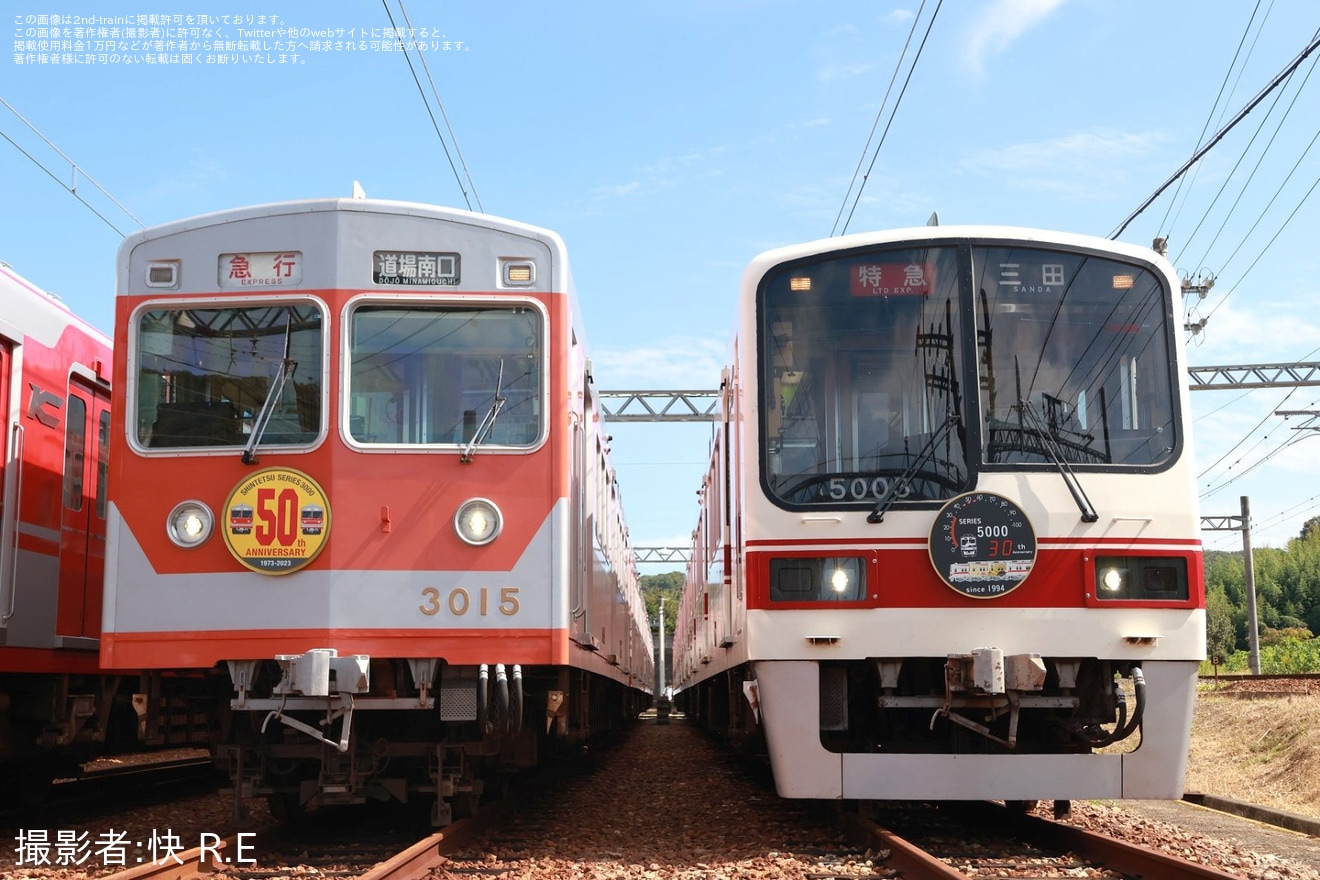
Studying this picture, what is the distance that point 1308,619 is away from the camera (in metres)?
79.7

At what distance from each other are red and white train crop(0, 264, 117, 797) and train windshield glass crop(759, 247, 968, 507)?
4.76 m

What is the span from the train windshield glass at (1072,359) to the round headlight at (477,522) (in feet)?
8.44

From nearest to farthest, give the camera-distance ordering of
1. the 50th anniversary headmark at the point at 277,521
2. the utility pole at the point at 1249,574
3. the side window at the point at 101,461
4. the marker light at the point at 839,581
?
the 50th anniversary headmark at the point at 277,521 → the marker light at the point at 839,581 → the side window at the point at 101,461 → the utility pole at the point at 1249,574

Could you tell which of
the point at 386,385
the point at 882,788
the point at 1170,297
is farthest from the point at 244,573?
the point at 1170,297

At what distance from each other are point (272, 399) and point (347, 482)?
61cm

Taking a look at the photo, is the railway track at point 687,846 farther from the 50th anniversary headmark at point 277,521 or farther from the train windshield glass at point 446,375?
the train windshield glass at point 446,375

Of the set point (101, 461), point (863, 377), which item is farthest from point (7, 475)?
point (863, 377)

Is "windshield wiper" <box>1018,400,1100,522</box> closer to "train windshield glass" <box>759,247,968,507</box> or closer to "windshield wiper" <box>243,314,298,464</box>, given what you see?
"train windshield glass" <box>759,247,968,507</box>

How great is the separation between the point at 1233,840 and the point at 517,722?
4.30 meters

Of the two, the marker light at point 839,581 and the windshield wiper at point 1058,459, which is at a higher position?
the windshield wiper at point 1058,459

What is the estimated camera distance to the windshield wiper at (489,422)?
268 inches

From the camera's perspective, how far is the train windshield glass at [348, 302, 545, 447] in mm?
6895

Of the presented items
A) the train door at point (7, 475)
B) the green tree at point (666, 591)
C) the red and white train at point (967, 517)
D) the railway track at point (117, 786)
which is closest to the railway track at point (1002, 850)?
the red and white train at point (967, 517)

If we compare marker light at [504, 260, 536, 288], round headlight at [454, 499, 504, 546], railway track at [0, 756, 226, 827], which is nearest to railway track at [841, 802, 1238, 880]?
round headlight at [454, 499, 504, 546]
